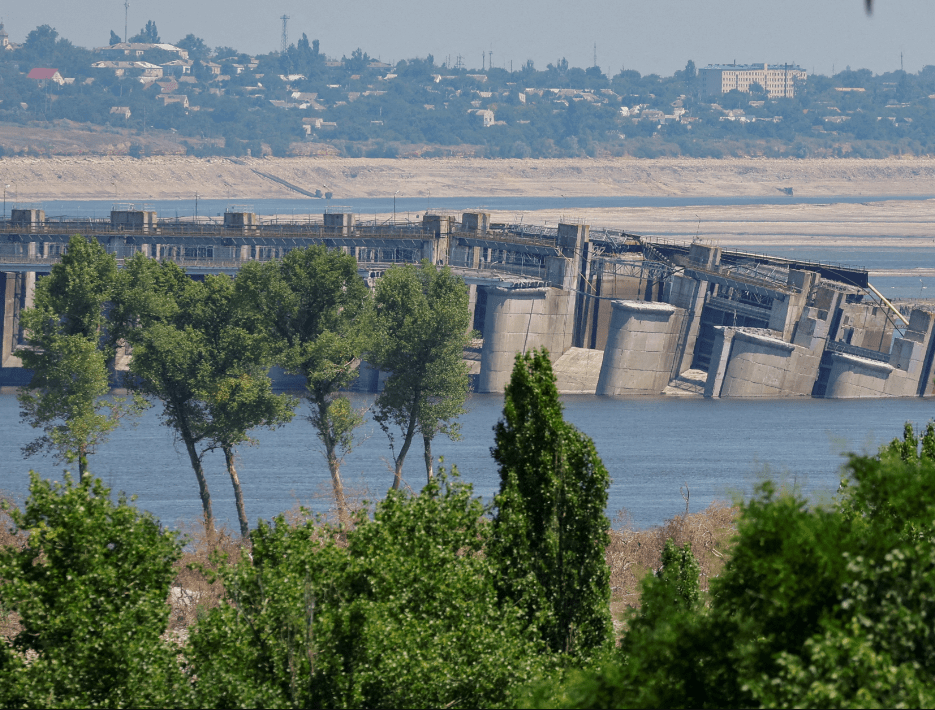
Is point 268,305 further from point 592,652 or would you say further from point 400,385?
point 592,652

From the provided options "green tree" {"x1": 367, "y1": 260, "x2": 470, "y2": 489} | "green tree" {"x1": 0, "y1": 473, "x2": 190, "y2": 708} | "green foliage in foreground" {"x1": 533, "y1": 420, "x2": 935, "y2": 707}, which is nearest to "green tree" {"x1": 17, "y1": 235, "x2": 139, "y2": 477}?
"green tree" {"x1": 367, "y1": 260, "x2": 470, "y2": 489}

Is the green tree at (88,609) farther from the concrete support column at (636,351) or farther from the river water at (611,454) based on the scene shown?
the concrete support column at (636,351)

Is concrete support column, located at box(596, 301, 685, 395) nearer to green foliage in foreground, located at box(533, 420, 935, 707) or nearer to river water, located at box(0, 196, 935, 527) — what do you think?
river water, located at box(0, 196, 935, 527)

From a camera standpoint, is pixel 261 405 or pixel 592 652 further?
pixel 261 405

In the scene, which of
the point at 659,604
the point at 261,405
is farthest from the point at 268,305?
the point at 659,604

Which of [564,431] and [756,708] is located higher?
[564,431]

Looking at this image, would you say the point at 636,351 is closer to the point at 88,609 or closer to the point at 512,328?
the point at 512,328
